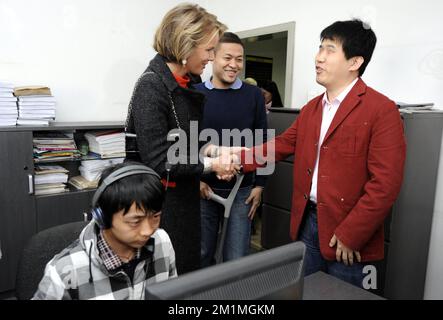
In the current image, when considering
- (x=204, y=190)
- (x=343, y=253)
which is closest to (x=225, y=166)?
(x=204, y=190)

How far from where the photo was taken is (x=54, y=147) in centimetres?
257

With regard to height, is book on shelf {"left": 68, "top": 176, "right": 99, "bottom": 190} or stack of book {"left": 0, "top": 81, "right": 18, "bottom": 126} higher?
stack of book {"left": 0, "top": 81, "right": 18, "bottom": 126}

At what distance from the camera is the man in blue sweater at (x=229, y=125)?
2.07 metres

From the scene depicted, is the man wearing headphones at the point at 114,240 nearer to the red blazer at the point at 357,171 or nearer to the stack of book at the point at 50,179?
the red blazer at the point at 357,171

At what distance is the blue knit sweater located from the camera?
82.0 inches

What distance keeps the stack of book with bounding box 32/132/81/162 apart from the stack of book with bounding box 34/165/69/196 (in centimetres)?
10

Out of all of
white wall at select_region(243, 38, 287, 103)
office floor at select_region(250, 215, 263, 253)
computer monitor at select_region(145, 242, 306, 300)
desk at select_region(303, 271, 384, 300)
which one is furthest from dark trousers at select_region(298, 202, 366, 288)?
white wall at select_region(243, 38, 287, 103)

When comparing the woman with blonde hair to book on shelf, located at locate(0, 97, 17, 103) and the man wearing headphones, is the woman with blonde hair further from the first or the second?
book on shelf, located at locate(0, 97, 17, 103)

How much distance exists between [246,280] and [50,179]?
2.35 metres

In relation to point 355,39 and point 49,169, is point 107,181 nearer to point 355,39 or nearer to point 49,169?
point 355,39

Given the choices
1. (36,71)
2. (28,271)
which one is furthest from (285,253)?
(36,71)

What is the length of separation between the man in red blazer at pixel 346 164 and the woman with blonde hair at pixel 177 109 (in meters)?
0.47

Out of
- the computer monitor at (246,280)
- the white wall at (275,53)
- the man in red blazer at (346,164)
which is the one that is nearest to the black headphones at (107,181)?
the computer monitor at (246,280)
